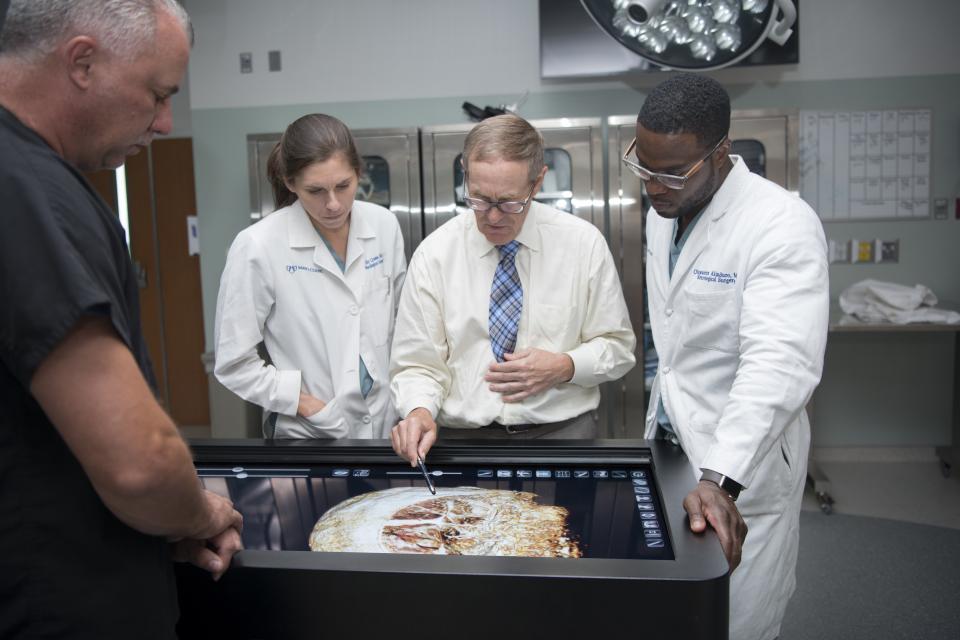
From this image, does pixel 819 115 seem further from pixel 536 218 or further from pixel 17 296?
pixel 17 296

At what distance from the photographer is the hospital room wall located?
433 centimetres

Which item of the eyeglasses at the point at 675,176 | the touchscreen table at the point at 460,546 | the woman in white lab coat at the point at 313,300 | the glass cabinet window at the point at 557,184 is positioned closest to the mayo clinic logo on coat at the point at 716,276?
the eyeglasses at the point at 675,176

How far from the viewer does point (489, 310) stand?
191 cm

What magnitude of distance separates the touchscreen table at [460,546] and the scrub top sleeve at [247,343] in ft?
1.19

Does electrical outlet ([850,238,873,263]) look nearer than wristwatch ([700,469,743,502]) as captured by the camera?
No

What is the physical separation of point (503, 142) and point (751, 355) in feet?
2.41

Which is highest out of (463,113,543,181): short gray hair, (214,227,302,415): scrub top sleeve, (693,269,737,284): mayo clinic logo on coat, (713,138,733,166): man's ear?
(463,113,543,181): short gray hair

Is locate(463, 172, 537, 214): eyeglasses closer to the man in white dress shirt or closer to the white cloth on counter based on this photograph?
the man in white dress shirt

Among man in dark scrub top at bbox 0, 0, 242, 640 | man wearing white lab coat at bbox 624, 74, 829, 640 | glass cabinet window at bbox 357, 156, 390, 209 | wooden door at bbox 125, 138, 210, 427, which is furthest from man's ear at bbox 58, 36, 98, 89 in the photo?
wooden door at bbox 125, 138, 210, 427

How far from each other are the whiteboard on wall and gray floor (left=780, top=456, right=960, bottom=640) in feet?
4.78

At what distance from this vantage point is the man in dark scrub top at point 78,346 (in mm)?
782

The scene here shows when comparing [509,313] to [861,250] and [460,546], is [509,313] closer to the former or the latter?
[460,546]

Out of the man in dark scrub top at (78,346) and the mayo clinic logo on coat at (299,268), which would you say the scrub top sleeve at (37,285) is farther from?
the mayo clinic logo on coat at (299,268)

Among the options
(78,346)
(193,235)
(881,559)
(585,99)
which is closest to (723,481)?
(78,346)
